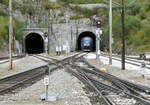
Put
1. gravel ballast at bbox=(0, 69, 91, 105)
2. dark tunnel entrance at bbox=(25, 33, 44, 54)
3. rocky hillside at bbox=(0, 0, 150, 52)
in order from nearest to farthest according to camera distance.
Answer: gravel ballast at bbox=(0, 69, 91, 105)
rocky hillside at bbox=(0, 0, 150, 52)
dark tunnel entrance at bbox=(25, 33, 44, 54)

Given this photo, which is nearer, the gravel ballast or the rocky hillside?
the gravel ballast

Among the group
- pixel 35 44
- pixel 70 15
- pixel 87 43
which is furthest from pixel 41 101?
pixel 35 44

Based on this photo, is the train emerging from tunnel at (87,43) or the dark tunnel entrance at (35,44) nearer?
the train emerging from tunnel at (87,43)

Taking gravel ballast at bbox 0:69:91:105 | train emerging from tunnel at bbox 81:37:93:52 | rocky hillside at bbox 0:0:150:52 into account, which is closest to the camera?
gravel ballast at bbox 0:69:91:105

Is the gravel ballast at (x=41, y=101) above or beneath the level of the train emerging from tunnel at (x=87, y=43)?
beneath

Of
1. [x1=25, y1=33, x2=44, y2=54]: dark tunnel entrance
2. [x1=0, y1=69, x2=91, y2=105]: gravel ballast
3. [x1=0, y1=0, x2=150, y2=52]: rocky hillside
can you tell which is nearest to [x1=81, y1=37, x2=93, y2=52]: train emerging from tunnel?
[x1=0, y1=0, x2=150, y2=52]: rocky hillside

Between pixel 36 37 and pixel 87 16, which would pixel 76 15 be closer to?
pixel 87 16

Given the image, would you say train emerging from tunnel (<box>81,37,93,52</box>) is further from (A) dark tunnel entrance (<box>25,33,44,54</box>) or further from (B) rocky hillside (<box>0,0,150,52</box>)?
(A) dark tunnel entrance (<box>25,33,44,54</box>)

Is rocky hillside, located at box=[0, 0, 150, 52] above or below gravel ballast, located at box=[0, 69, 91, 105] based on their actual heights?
above

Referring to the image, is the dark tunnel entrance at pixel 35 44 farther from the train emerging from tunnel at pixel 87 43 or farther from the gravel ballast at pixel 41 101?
the gravel ballast at pixel 41 101

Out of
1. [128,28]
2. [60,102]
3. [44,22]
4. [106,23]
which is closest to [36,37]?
[44,22]

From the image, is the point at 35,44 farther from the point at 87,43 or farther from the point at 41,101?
the point at 41,101

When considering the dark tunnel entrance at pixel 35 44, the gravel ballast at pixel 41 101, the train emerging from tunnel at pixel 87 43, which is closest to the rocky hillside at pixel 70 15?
the train emerging from tunnel at pixel 87 43

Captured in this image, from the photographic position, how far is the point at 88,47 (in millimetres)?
58156
